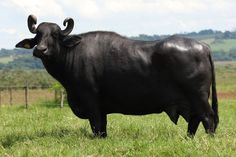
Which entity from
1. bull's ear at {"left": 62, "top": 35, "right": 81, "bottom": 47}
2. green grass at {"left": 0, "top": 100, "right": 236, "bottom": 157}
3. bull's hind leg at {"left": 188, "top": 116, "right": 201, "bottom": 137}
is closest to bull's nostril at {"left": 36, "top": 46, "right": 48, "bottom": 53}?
bull's ear at {"left": 62, "top": 35, "right": 81, "bottom": 47}

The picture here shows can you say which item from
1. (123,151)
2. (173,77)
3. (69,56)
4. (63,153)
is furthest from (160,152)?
(69,56)

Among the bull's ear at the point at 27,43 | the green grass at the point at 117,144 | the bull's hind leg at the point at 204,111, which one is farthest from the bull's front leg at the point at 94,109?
the bull's hind leg at the point at 204,111

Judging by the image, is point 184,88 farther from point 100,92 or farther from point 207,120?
point 100,92

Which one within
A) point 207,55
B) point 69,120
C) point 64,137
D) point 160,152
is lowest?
point 69,120

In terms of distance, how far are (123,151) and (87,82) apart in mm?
1955

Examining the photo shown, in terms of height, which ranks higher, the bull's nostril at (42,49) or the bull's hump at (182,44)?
the bull's hump at (182,44)

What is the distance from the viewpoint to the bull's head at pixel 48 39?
7.87m

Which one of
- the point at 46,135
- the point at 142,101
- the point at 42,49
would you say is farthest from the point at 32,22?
the point at 142,101

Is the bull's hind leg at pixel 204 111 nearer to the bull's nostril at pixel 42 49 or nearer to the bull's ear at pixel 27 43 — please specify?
the bull's nostril at pixel 42 49

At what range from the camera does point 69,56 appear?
840cm

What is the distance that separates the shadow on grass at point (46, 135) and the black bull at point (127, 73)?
45 cm

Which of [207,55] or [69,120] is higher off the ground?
[207,55]

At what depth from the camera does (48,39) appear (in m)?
8.05

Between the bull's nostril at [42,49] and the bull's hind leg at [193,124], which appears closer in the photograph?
the bull's nostril at [42,49]
